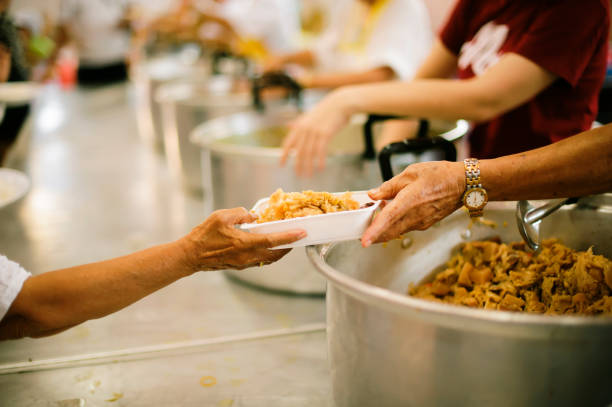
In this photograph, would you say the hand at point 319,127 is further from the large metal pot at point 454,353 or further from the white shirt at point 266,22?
the white shirt at point 266,22

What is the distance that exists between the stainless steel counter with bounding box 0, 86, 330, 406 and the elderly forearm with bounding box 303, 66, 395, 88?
77 centimetres

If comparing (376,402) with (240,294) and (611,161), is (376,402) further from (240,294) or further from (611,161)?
(240,294)

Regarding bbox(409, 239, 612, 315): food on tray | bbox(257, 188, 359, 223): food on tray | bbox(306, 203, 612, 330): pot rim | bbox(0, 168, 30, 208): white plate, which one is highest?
bbox(257, 188, 359, 223): food on tray

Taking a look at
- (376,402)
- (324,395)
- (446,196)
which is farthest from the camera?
(324,395)

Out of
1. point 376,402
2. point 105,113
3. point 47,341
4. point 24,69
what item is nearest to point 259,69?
point 24,69

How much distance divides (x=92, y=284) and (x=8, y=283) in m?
0.14

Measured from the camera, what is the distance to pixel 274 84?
1779mm

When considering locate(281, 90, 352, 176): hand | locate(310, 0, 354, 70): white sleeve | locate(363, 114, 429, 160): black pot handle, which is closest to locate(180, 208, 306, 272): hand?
locate(281, 90, 352, 176): hand

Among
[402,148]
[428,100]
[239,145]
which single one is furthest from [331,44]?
[402,148]

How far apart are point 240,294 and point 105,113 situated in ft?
11.3

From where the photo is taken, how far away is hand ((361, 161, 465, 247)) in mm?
767

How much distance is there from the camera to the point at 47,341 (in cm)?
119

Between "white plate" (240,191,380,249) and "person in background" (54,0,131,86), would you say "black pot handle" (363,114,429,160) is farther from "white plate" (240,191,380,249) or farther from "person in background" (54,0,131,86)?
"person in background" (54,0,131,86)

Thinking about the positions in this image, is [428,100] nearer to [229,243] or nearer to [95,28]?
[229,243]
